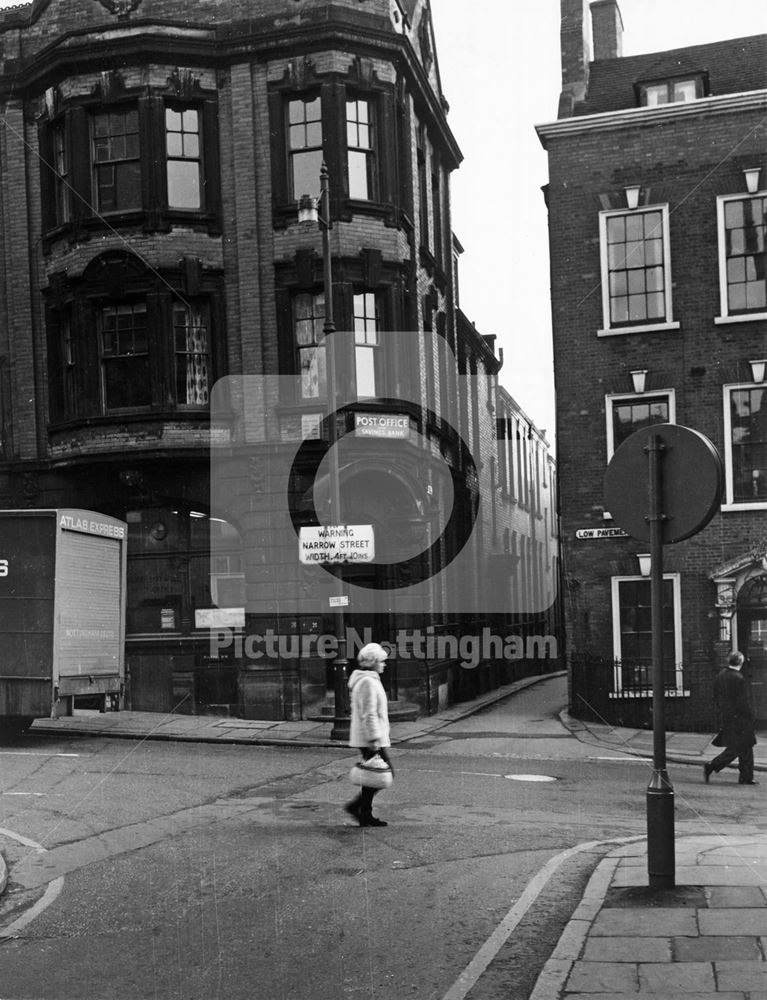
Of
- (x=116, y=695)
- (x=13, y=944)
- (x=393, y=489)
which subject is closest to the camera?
(x=13, y=944)

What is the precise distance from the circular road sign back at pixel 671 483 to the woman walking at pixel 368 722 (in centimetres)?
392

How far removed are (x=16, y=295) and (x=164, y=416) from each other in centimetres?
460

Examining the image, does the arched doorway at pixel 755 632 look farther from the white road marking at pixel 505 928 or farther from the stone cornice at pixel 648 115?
the white road marking at pixel 505 928

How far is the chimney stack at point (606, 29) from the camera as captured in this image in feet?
89.2

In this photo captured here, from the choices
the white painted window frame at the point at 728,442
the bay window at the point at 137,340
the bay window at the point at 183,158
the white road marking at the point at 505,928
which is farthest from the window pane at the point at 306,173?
the white road marking at the point at 505,928

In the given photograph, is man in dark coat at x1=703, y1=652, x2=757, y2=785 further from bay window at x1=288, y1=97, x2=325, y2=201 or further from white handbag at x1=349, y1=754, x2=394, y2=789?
bay window at x1=288, y1=97, x2=325, y2=201

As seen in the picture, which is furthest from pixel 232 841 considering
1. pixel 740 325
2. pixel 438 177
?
pixel 438 177

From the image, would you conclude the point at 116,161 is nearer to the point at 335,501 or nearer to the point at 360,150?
the point at 360,150

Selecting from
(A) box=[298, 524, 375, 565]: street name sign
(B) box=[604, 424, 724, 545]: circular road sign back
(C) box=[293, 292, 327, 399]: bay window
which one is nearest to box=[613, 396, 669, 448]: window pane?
(C) box=[293, 292, 327, 399]: bay window

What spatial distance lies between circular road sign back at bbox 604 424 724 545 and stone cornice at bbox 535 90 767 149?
1638 centimetres

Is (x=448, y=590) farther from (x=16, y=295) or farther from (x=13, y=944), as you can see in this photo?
(x=13, y=944)

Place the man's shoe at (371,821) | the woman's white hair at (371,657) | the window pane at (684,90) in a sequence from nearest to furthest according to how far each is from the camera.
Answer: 1. the man's shoe at (371,821)
2. the woman's white hair at (371,657)
3. the window pane at (684,90)

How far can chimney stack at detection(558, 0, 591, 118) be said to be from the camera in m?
25.0

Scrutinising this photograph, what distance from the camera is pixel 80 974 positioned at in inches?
266
